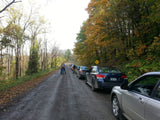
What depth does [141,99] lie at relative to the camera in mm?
2406

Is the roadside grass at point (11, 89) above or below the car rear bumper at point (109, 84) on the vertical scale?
below

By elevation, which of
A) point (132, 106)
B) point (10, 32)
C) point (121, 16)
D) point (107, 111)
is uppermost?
point (121, 16)

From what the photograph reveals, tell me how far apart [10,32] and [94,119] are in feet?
36.7

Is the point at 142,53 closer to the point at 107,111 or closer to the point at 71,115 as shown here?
the point at 107,111

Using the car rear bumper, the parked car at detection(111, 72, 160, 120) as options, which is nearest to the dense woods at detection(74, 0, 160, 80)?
the car rear bumper

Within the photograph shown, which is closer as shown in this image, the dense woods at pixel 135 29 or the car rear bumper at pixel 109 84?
the car rear bumper at pixel 109 84

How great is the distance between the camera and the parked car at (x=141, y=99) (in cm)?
208

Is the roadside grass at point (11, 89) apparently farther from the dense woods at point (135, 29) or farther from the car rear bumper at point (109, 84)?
the dense woods at point (135, 29)

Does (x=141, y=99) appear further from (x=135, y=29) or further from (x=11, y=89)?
(x=135, y=29)

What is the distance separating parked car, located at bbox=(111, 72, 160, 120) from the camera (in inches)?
81.9

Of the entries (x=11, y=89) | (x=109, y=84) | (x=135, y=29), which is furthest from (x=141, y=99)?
(x=135, y=29)

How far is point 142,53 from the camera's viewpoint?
12.0m

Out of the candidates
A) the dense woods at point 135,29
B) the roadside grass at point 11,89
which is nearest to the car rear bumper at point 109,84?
the dense woods at point 135,29

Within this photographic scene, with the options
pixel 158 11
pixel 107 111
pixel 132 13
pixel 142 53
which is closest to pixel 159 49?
pixel 142 53
